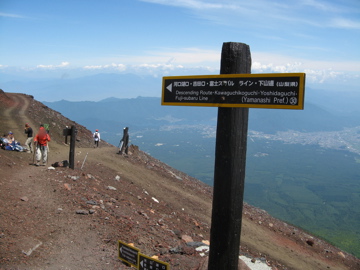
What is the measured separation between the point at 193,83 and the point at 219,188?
51.8 inches

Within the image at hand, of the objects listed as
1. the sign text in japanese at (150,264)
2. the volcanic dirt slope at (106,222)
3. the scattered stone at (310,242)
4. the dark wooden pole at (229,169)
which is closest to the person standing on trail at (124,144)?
the volcanic dirt slope at (106,222)

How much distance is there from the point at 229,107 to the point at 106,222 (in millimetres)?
6345

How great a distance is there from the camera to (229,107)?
4.14 metres

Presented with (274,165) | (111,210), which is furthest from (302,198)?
(111,210)

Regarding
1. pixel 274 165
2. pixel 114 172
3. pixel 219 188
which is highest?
pixel 219 188

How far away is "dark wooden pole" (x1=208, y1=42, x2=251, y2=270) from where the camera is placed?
4.16 metres

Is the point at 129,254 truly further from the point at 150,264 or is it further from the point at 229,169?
the point at 229,169

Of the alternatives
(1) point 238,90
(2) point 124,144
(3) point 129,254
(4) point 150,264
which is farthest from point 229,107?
(2) point 124,144

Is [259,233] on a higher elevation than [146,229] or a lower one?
lower

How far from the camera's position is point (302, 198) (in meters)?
106

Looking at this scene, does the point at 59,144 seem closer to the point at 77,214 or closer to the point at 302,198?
the point at 77,214

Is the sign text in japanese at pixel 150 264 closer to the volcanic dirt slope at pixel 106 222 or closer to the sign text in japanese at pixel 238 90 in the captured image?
the volcanic dirt slope at pixel 106 222

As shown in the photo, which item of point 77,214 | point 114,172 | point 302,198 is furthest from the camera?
point 302,198

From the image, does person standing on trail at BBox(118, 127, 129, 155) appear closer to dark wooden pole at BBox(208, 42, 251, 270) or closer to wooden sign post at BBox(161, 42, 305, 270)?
wooden sign post at BBox(161, 42, 305, 270)
